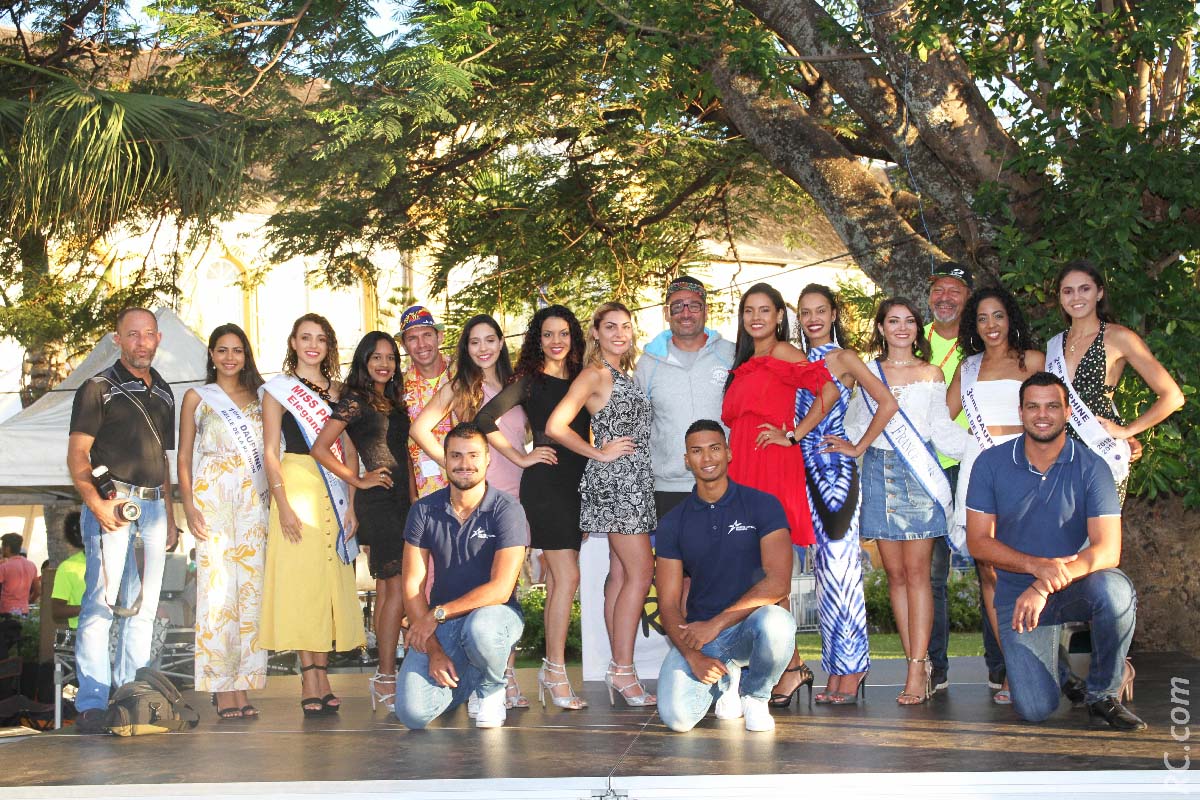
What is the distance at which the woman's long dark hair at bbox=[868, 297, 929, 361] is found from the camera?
16.9ft

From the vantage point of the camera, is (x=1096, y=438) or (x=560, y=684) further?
(x=560, y=684)

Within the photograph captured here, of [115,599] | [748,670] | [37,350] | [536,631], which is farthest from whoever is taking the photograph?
[536,631]

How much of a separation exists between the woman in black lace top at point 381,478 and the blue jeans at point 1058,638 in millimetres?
2488

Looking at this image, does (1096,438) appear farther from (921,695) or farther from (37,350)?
(37,350)

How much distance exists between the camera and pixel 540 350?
537 centimetres

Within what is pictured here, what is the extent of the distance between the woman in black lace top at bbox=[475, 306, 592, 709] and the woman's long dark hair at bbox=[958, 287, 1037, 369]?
157cm

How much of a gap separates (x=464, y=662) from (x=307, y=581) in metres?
0.88

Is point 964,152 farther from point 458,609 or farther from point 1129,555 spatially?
point 458,609

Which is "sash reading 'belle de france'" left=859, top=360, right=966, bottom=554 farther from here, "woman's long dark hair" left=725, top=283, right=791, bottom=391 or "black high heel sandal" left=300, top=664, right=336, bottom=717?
"black high heel sandal" left=300, top=664, right=336, bottom=717

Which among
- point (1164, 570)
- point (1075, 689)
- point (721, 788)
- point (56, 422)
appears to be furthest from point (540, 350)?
point (56, 422)

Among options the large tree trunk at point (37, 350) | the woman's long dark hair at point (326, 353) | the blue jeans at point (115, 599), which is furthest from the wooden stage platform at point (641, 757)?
the large tree trunk at point (37, 350)

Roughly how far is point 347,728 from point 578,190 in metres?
6.11

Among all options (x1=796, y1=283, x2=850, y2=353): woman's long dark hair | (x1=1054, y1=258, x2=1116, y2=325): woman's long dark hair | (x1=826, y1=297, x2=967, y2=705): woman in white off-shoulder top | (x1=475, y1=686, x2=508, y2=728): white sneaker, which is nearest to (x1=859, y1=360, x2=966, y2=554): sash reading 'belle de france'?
(x1=826, y1=297, x2=967, y2=705): woman in white off-shoulder top

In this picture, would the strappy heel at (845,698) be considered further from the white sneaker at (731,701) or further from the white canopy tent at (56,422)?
the white canopy tent at (56,422)
